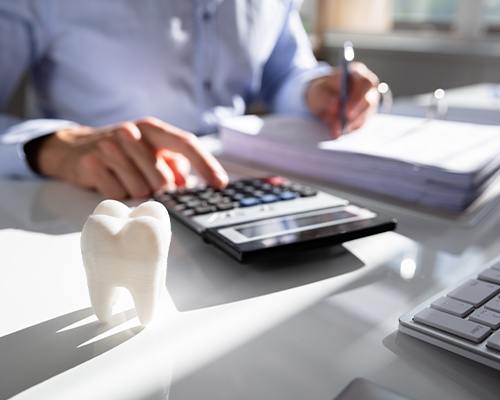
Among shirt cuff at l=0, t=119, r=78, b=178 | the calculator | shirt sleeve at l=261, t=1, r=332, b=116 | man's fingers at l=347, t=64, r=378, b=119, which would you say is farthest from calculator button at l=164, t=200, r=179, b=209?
shirt sleeve at l=261, t=1, r=332, b=116

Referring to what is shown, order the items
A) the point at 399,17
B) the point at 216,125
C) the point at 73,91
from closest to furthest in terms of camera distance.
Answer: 1. the point at 73,91
2. the point at 216,125
3. the point at 399,17

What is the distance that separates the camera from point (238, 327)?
0.31 m

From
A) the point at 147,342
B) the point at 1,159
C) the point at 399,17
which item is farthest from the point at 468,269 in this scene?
the point at 399,17

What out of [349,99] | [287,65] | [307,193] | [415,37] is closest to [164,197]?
[307,193]

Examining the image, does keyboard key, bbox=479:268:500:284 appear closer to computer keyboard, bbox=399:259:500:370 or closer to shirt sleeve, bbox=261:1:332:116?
computer keyboard, bbox=399:259:500:370

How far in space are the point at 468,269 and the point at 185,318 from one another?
0.21 meters

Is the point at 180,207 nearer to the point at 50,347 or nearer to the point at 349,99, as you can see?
the point at 50,347

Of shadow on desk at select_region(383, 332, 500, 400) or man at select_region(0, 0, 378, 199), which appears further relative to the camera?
man at select_region(0, 0, 378, 199)

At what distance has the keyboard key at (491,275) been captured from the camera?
341 mm

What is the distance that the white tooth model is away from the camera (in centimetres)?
28

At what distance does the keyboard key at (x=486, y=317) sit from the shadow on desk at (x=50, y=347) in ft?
0.59

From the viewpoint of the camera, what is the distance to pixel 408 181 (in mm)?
548

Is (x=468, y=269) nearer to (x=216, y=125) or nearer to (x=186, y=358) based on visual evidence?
(x=186, y=358)

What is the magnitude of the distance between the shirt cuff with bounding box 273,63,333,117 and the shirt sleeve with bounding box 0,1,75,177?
370 millimetres
